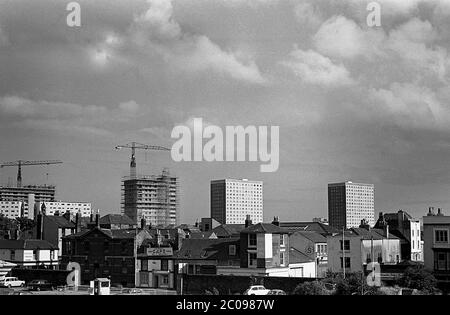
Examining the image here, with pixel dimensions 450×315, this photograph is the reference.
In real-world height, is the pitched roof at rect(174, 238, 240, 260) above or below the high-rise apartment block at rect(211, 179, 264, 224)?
below

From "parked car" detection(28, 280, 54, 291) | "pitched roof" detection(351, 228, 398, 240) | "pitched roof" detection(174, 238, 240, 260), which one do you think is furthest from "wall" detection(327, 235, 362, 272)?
"parked car" detection(28, 280, 54, 291)

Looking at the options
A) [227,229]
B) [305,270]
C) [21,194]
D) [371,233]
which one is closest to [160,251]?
[305,270]

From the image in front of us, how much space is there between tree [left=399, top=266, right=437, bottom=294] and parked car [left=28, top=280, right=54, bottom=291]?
9.93 metres

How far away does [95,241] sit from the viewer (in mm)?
23953

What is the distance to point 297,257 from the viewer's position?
24.5 metres

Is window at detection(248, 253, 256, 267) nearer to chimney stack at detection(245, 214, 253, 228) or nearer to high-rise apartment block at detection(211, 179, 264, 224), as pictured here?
high-rise apartment block at detection(211, 179, 264, 224)

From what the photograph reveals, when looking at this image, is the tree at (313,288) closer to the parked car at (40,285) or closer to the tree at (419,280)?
the tree at (419,280)

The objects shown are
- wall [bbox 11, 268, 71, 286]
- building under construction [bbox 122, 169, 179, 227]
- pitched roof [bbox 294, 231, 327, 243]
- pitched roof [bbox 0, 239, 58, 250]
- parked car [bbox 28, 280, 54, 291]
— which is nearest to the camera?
parked car [bbox 28, 280, 54, 291]

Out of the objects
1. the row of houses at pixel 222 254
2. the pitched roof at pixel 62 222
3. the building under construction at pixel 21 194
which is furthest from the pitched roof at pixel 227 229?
the building under construction at pixel 21 194

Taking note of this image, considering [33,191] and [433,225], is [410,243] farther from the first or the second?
[33,191]

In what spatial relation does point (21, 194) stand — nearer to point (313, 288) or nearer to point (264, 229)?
point (264, 229)

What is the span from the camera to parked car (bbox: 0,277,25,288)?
64.0 ft

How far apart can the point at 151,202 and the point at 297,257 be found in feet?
66.9

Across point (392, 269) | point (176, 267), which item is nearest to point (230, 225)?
point (176, 267)
